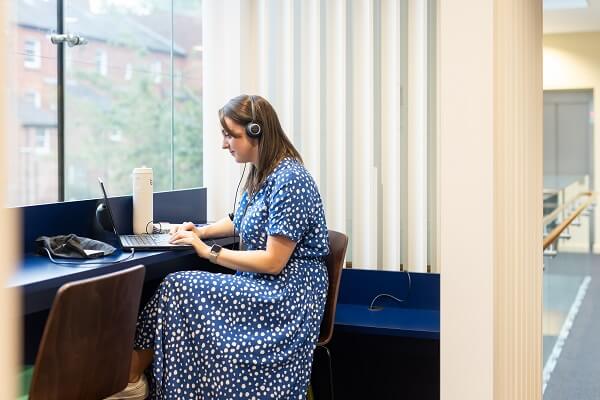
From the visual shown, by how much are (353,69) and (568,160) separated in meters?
7.21

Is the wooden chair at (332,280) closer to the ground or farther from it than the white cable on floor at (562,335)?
farther from it

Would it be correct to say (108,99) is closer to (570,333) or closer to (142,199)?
(142,199)

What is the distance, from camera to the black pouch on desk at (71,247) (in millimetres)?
2195

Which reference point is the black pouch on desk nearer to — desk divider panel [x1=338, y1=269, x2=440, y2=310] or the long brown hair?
the long brown hair

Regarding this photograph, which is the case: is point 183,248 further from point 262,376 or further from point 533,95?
point 533,95

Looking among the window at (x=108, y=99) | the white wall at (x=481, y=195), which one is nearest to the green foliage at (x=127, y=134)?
the window at (x=108, y=99)

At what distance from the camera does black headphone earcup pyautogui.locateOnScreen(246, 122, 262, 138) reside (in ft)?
8.27

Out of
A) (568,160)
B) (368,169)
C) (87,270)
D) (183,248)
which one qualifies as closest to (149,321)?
(183,248)

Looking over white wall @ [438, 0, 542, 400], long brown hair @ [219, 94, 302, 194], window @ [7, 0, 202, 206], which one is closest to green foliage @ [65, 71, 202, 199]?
window @ [7, 0, 202, 206]

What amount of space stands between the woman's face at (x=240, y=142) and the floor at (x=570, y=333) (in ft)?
6.09

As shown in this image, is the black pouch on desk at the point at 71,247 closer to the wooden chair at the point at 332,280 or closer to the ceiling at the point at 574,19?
the wooden chair at the point at 332,280

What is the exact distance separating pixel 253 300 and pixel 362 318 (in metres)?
0.65

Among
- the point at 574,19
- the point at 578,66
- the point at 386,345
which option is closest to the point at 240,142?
the point at 386,345

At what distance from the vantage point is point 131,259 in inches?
85.3
